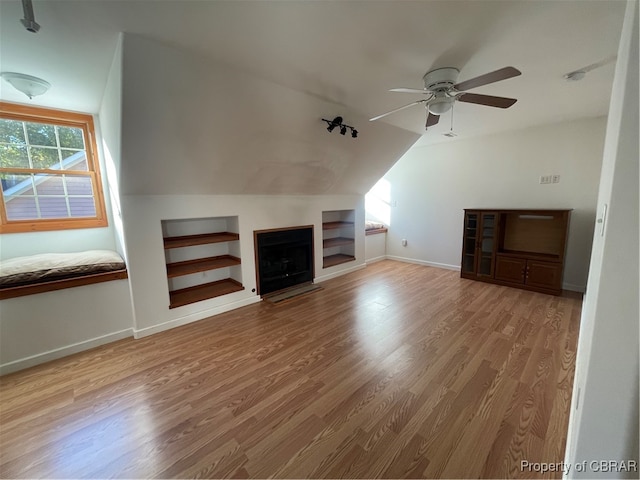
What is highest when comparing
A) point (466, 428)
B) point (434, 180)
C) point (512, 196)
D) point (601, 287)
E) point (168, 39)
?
point (168, 39)

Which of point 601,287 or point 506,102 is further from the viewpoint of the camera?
point 506,102

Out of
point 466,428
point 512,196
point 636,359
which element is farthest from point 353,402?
point 512,196

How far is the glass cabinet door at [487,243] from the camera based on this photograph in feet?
13.6

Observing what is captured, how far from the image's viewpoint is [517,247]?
4254mm

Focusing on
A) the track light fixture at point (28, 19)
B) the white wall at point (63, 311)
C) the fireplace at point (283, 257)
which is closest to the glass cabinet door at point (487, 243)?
the fireplace at point (283, 257)

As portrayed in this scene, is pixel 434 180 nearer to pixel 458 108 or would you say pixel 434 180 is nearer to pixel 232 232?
pixel 458 108

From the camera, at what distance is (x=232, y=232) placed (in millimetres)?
3660

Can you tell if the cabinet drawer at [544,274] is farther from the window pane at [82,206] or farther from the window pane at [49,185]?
the window pane at [49,185]

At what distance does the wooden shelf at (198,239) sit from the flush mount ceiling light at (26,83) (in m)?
1.72

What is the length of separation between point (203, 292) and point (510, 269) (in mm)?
4639

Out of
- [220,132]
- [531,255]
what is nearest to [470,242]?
[531,255]

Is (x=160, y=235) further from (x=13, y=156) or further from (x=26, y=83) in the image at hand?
(x=13, y=156)

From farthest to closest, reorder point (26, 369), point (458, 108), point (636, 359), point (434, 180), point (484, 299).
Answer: point (434, 180)
point (484, 299)
point (458, 108)
point (26, 369)
point (636, 359)

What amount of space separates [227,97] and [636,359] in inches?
113
